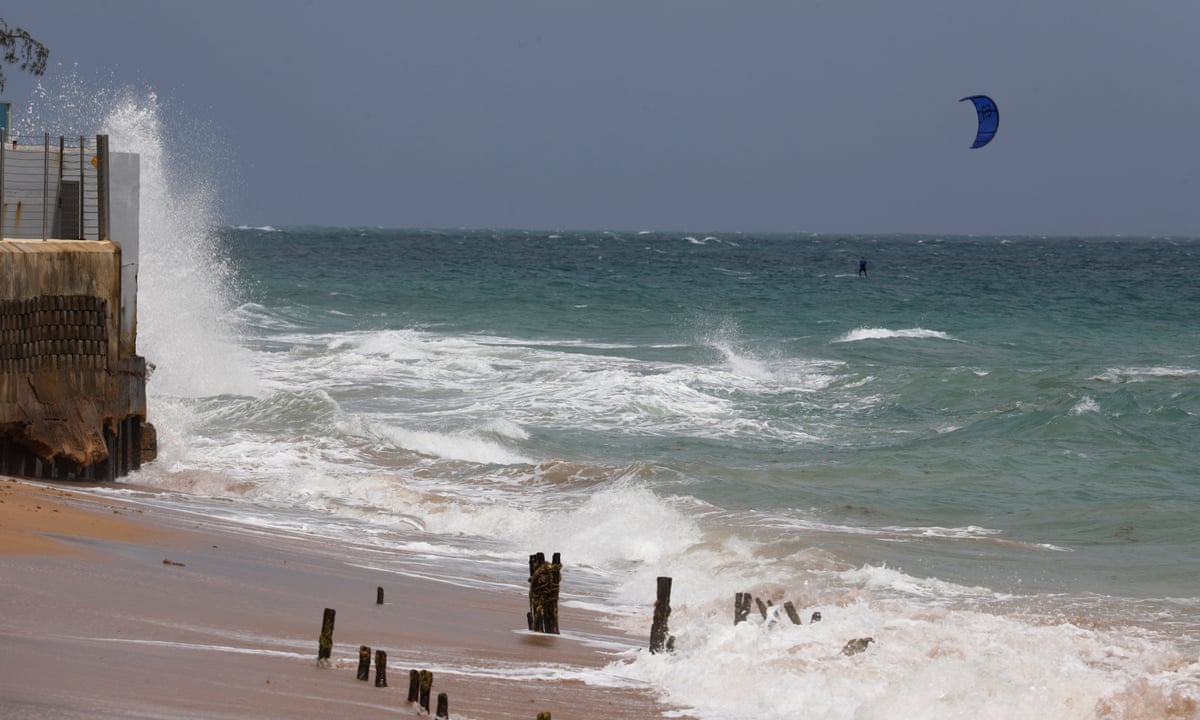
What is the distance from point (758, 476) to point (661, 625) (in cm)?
863

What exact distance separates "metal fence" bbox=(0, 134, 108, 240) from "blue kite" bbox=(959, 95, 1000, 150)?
15030 millimetres

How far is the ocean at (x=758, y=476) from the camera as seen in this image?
8.55 m

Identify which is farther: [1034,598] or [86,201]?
[86,201]

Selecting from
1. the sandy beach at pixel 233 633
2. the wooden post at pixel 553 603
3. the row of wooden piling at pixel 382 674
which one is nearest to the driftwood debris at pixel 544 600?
the wooden post at pixel 553 603

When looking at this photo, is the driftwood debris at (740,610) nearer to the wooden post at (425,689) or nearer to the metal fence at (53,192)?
the wooden post at (425,689)

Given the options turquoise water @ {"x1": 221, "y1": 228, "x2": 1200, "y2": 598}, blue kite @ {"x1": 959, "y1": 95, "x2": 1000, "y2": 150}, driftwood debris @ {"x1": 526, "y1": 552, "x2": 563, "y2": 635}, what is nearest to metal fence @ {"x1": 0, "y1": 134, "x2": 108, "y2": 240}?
turquoise water @ {"x1": 221, "y1": 228, "x2": 1200, "y2": 598}

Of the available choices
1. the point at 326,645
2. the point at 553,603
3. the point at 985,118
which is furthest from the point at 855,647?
the point at 985,118

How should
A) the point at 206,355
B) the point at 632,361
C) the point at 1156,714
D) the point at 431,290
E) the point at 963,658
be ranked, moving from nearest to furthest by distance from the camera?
1. the point at 1156,714
2. the point at 963,658
3. the point at 206,355
4. the point at 632,361
5. the point at 431,290

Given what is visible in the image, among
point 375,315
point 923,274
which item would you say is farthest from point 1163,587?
point 923,274

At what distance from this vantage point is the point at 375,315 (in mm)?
41688

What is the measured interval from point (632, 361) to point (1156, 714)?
22360 millimetres

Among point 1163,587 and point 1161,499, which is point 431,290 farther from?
point 1163,587

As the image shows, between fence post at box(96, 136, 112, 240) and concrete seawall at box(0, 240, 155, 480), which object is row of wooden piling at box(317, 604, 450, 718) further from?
fence post at box(96, 136, 112, 240)

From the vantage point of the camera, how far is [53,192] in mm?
14297
